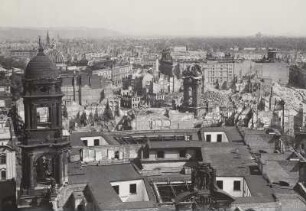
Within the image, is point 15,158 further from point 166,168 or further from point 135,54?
point 135,54

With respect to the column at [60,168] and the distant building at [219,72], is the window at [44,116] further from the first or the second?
the distant building at [219,72]

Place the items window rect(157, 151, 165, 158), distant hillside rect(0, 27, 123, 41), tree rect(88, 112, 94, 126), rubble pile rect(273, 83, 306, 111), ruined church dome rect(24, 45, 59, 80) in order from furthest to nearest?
rubble pile rect(273, 83, 306, 111)
tree rect(88, 112, 94, 126)
distant hillside rect(0, 27, 123, 41)
window rect(157, 151, 165, 158)
ruined church dome rect(24, 45, 59, 80)

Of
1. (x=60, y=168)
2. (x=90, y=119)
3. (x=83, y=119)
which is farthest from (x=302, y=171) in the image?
(x=90, y=119)

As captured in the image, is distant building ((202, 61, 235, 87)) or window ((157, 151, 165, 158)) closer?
window ((157, 151, 165, 158))

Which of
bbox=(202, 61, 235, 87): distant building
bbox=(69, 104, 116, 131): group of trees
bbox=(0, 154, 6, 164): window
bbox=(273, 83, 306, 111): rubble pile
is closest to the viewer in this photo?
bbox=(0, 154, 6, 164): window

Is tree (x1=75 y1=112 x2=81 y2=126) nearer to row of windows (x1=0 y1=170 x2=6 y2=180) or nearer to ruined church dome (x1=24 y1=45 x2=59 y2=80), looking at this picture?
row of windows (x1=0 y1=170 x2=6 y2=180)

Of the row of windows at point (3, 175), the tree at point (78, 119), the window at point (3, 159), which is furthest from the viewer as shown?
the tree at point (78, 119)

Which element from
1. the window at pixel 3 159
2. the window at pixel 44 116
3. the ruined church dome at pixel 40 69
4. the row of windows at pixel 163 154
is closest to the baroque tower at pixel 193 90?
the window at pixel 44 116

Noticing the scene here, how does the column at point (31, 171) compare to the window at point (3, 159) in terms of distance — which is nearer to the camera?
the column at point (31, 171)

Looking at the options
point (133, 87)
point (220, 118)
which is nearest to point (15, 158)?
point (220, 118)

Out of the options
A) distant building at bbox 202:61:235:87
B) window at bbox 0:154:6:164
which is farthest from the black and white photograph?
distant building at bbox 202:61:235:87
